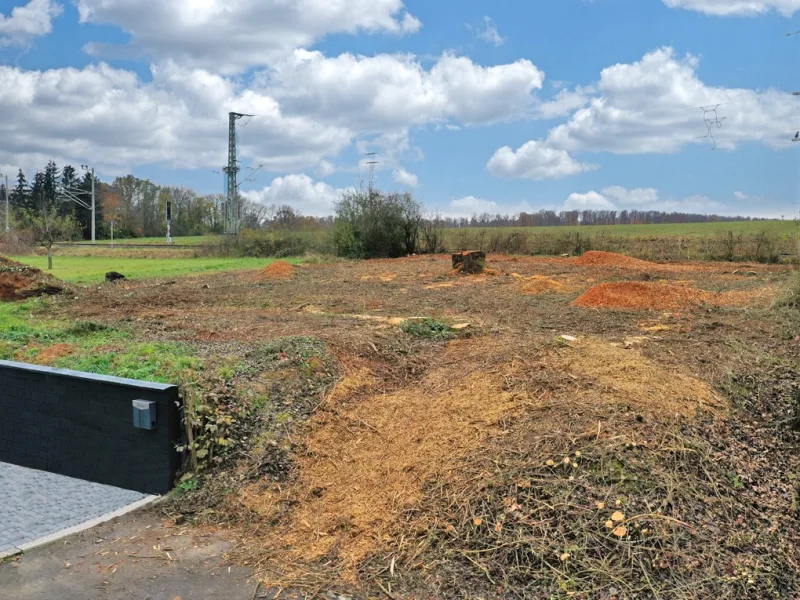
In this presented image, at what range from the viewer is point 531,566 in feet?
11.5

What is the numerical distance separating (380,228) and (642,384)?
27688 mm

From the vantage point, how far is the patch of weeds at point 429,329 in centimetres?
860

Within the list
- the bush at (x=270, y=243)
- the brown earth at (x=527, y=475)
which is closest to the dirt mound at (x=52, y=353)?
the brown earth at (x=527, y=475)

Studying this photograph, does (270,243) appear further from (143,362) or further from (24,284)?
(143,362)

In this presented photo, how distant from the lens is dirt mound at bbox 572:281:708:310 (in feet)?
39.4

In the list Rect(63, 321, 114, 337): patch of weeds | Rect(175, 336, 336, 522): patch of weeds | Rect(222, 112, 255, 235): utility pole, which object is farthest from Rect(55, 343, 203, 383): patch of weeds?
Rect(222, 112, 255, 235): utility pole

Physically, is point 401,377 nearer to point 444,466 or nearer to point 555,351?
point 555,351

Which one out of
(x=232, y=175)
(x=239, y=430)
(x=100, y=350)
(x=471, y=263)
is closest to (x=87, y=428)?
(x=239, y=430)

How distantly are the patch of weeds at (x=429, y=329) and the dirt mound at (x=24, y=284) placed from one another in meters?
10.2

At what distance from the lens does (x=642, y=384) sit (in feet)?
17.1

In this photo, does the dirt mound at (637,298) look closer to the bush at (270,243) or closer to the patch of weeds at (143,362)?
the patch of weeds at (143,362)

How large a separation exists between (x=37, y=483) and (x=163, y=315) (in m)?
6.11

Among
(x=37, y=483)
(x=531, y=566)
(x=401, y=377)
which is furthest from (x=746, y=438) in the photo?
(x=37, y=483)

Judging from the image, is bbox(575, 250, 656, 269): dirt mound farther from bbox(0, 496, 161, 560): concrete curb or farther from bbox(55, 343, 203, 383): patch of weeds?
bbox(0, 496, 161, 560): concrete curb
